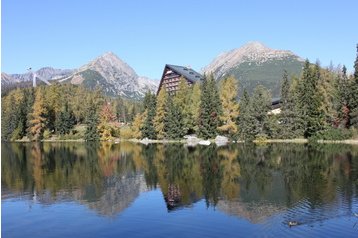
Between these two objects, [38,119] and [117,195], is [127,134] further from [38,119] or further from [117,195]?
[117,195]

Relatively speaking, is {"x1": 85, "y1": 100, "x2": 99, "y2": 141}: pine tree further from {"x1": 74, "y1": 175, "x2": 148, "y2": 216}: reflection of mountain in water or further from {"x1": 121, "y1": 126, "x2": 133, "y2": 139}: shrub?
{"x1": 74, "y1": 175, "x2": 148, "y2": 216}: reflection of mountain in water

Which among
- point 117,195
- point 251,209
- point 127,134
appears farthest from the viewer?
point 127,134

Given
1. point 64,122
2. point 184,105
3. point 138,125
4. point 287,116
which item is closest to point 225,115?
point 184,105

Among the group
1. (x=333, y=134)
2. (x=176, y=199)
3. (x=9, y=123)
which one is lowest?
(x=176, y=199)

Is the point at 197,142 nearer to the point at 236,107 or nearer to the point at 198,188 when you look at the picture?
Result: the point at 236,107

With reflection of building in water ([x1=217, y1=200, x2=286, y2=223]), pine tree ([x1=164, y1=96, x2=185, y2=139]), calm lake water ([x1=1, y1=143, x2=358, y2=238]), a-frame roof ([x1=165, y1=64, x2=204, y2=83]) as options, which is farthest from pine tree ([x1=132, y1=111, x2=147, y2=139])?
reflection of building in water ([x1=217, y1=200, x2=286, y2=223])

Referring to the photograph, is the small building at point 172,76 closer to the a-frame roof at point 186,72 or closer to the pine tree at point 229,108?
the a-frame roof at point 186,72

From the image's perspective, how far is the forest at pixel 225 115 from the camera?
91500mm

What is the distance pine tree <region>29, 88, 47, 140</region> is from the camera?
413 feet

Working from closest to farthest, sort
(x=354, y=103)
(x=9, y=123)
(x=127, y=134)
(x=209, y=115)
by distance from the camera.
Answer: (x=354, y=103) < (x=209, y=115) < (x=127, y=134) < (x=9, y=123)

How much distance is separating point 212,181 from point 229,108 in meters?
59.9

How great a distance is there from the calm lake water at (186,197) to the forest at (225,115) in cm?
2825

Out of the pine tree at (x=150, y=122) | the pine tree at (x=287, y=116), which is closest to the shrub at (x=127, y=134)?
the pine tree at (x=150, y=122)

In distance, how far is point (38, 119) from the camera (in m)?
127
